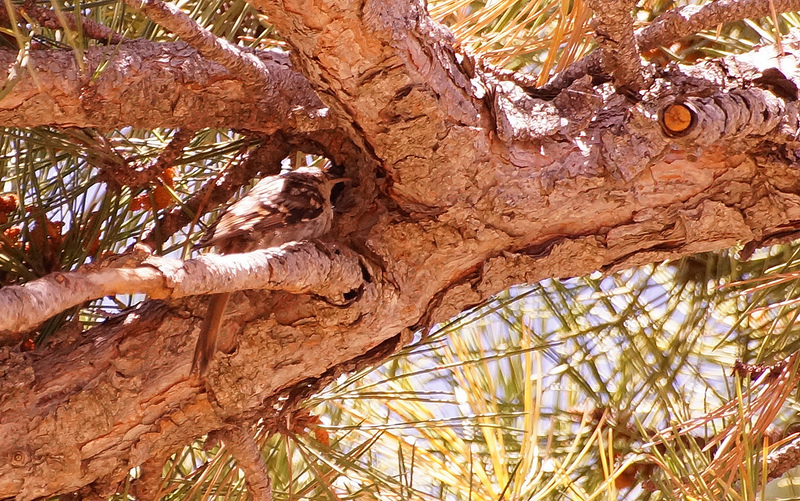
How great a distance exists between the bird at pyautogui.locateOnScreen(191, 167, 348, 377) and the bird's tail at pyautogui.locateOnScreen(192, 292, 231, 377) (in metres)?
0.36

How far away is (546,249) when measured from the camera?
155cm

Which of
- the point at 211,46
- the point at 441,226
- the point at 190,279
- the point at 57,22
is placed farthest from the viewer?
the point at 441,226

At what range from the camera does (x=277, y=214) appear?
1945 millimetres

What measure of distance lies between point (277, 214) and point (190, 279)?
2.70ft

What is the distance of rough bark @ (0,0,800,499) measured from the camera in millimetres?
1432

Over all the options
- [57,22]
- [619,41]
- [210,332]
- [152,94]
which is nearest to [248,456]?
[210,332]

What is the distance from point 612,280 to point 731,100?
1.24 m

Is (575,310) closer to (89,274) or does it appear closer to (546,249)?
(546,249)

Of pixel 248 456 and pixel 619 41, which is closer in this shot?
pixel 619 41

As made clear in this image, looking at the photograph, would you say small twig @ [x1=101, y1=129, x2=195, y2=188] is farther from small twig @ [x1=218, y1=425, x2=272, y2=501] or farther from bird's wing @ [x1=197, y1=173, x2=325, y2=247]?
small twig @ [x1=218, y1=425, x2=272, y2=501]

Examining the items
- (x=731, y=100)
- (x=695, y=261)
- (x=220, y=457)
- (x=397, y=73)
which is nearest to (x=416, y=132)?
(x=397, y=73)

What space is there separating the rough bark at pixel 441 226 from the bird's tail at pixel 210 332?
26mm

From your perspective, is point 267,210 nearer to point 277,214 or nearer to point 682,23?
point 277,214

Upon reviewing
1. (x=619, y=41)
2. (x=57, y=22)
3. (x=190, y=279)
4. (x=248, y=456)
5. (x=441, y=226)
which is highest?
(x=57, y=22)
